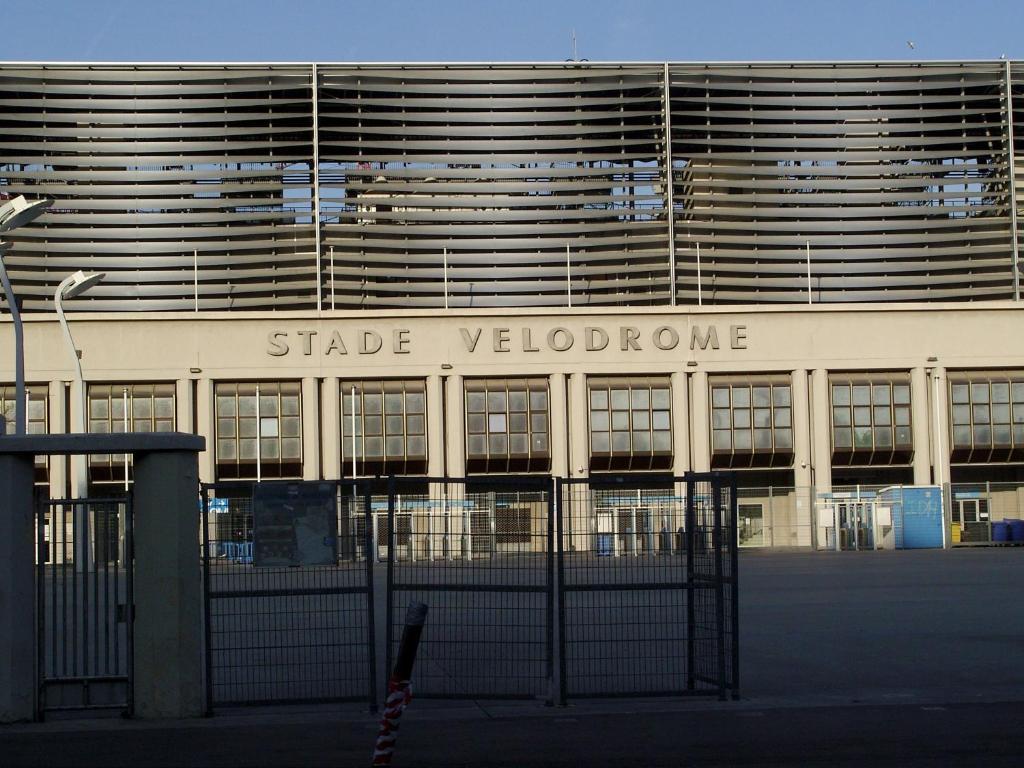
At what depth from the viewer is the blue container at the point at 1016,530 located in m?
55.6

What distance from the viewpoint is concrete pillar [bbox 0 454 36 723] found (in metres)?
11.7

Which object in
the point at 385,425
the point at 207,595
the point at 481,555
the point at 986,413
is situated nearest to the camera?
the point at 207,595

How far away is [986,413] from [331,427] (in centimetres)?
2565

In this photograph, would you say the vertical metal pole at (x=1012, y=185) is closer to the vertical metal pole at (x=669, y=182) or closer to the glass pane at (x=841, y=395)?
the glass pane at (x=841, y=395)

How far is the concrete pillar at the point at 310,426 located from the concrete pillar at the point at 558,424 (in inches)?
353

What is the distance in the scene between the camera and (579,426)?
56.1 meters

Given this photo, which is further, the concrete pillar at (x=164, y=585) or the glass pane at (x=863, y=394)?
the glass pane at (x=863, y=394)

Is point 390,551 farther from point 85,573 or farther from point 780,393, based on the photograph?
point 780,393

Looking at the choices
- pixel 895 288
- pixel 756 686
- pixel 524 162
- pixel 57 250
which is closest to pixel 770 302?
pixel 895 288

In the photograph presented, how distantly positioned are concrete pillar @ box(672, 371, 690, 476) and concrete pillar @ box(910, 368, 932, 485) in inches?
352

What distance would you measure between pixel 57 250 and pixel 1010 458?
133ft

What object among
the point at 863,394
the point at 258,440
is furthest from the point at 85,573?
the point at 863,394

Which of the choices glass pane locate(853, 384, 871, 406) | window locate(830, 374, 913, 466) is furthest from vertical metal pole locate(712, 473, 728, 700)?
glass pane locate(853, 384, 871, 406)

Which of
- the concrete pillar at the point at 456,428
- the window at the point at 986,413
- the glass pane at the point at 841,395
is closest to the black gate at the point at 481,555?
the concrete pillar at the point at 456,428
